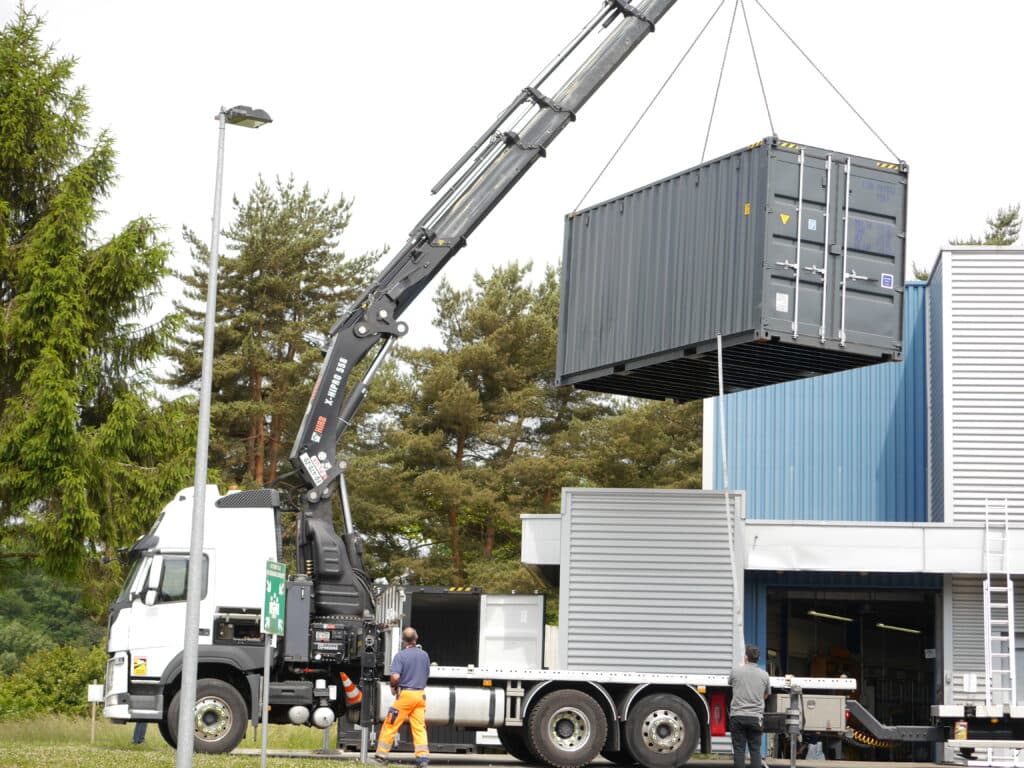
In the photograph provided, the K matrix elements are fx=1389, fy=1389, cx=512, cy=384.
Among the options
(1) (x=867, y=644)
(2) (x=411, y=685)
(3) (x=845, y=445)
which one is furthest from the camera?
(3) (x=845, y=445)

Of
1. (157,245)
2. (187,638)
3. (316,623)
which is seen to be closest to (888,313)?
(316,623)

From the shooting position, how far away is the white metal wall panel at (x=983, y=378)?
2395cm

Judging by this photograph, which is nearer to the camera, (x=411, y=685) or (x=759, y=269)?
(x=411, y=685)

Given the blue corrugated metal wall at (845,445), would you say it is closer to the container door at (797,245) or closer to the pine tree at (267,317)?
the container door at (797,245)

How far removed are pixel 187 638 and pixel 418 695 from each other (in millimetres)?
3319

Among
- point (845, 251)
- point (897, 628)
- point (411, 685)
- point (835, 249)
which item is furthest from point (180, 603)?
point (897, 628)

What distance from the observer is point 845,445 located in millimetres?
27219

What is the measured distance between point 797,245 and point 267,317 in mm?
28184

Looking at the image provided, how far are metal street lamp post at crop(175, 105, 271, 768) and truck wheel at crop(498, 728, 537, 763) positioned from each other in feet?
18.6

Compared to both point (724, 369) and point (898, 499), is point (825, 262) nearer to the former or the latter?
point (724, 369)

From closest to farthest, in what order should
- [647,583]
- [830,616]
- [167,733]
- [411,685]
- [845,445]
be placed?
[411,685] → [167,733] → [647,583] → [830,616] → [845,445]

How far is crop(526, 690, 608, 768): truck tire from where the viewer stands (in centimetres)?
1809

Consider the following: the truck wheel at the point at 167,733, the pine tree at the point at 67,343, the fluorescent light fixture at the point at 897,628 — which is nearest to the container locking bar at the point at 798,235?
the truck wheel at the point at 167,733

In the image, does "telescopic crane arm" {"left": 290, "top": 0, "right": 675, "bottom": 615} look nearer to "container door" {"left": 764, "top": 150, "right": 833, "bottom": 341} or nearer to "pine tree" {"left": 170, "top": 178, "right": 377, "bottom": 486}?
"container door" {"left": 764, "top": 150, "right": 833, "bottom": 341}
